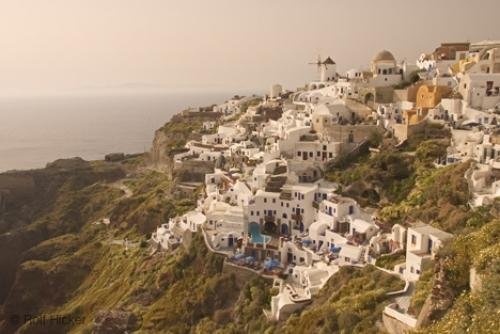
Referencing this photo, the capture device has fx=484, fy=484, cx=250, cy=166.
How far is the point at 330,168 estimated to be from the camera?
37.2 m

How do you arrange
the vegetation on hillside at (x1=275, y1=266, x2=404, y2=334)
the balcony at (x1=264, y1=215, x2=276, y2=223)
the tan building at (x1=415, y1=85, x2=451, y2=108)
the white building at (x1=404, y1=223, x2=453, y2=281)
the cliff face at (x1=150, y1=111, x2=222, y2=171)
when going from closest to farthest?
the vegetation on hillside at (x1=275, y1=266, x2=404, y2=334) < the white building at (x1=404, y1=223, x2=453, y2=281) < the balcony at (x1=264, y1=215, x2=276, y2=223) < the tan building at (x1=415, y1=85, x2=451, y2=108) < the cliff face at (x1=150, y1=111, x2=222, y2=171)

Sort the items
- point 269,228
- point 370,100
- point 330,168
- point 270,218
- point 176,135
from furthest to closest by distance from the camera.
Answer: point 176,135, point 370,100, point 330,168, point 269,228, point 270,218

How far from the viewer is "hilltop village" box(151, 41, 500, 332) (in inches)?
1009

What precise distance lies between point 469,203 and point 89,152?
11809cm

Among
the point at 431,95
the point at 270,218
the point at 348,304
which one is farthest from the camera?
the point at 431,95

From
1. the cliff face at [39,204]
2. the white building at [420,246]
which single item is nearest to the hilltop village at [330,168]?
the white building at [420,246]

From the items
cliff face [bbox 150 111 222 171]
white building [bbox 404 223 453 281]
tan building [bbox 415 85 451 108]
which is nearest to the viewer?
white building [bbox 404 223 453 281]

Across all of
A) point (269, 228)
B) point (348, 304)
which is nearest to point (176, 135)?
point (269, 228)

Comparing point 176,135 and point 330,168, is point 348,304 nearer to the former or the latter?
point 330,168

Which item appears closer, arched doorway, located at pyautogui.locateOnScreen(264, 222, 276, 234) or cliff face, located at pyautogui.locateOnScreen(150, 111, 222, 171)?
arched doorway, located at pyautogui.locateOnScreen(264, 222, 276, 234)

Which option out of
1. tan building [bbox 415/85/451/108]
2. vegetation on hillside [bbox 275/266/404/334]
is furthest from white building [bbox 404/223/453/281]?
tan building [bbox 415/85/451/108]

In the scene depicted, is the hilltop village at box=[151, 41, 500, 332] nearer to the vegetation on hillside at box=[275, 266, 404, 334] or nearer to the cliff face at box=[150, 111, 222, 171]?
the vegetation on hillside at box=[275, 266, 404, 334]

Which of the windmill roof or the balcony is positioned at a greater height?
the windmill roof

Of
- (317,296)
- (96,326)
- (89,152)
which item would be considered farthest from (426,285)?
(89,152)
